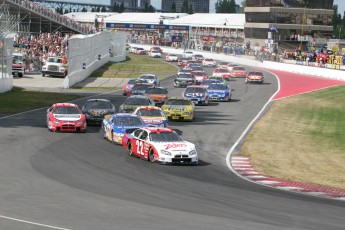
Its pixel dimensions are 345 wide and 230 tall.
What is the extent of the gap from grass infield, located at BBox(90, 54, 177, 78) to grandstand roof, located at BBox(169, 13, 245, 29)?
198 ft

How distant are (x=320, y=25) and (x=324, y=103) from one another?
93.4 m

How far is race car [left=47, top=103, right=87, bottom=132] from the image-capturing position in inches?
1479

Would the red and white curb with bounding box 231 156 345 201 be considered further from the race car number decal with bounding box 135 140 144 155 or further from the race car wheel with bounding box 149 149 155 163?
the race car number decal with bounding box 135 140 144 155

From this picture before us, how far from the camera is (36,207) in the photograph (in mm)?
19734

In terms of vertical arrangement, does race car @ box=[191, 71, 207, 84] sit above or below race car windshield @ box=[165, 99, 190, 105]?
below

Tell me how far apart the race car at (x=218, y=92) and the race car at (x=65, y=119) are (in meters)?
21.7

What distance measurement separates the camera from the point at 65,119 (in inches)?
1485

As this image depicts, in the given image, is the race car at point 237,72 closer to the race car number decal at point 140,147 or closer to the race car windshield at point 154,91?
the race car windshield at point 154,91

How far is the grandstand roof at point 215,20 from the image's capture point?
17238 cm

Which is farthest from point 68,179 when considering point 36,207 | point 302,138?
point 302,138

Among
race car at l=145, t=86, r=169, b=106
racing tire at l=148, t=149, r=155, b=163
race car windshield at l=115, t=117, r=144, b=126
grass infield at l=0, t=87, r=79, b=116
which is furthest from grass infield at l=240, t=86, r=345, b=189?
grass infield at l=0, t=87, r=79, b=116

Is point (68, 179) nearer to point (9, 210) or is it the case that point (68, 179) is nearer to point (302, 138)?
Result: point (9, 210)

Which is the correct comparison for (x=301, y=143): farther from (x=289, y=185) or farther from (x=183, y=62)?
(x=183, y=62)

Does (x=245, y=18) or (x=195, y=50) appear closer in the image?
(x=195, y=50)
